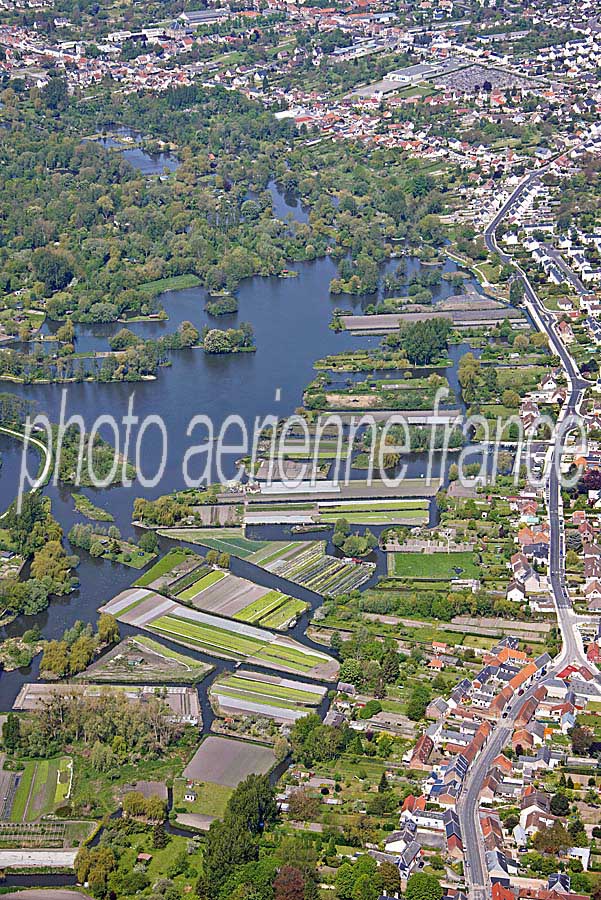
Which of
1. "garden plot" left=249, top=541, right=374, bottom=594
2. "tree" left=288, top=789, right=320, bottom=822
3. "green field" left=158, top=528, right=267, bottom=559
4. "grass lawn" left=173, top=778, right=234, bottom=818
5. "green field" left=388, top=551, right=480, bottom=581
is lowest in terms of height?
"grass lawn" left=173, top=778, right=234, bottom=818

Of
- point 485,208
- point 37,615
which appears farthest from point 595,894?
point 485,208

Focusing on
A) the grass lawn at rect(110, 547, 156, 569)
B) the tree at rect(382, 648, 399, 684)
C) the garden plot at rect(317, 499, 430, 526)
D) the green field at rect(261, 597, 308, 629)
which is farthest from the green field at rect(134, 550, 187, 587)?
the tree at rect(382, 648, 399, 684)

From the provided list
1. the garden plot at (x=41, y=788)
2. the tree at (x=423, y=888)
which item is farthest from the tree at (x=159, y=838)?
the tree at (x=423, y=888)

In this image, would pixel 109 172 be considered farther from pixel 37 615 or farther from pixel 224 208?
pixel 37 615

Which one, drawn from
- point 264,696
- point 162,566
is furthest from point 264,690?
point 162,566

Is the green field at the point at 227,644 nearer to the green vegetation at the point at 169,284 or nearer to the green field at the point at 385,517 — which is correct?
the green field at the point at 385,517

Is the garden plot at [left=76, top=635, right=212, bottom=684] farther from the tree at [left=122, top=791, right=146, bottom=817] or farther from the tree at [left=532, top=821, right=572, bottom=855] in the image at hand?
the tree at [left=532, top=821, right=572, bottom=855]
